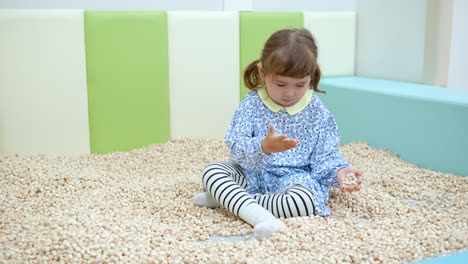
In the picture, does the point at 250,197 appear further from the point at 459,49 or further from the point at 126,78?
the point at 459,49

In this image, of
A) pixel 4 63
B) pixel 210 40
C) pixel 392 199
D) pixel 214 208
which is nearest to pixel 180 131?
pixel 210 40

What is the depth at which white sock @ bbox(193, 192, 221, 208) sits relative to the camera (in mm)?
1426

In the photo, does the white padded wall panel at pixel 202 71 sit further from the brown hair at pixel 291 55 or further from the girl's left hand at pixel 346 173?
the girl's left hand at pixel 346 173

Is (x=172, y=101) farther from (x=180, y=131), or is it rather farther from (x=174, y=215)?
(x=174, y=215)

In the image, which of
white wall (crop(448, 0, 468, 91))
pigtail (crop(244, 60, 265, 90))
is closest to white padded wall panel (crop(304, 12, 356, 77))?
white wall (crop(448, 0, 468, 91))

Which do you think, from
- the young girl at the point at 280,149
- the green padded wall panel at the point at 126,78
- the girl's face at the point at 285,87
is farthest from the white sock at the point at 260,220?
the green padded wall panel at the point at 126,78

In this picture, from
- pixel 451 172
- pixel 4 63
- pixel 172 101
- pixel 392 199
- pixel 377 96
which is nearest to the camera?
pixel 392 199

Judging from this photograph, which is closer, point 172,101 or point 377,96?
point 377,96

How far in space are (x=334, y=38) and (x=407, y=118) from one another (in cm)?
73

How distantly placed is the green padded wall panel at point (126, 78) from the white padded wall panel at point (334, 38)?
741 millimetres

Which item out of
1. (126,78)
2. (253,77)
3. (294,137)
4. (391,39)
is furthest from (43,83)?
(391,39)

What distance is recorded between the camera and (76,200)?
4.88ft

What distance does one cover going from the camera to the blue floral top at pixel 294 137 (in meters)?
1.43

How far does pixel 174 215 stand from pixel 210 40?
108 cm
